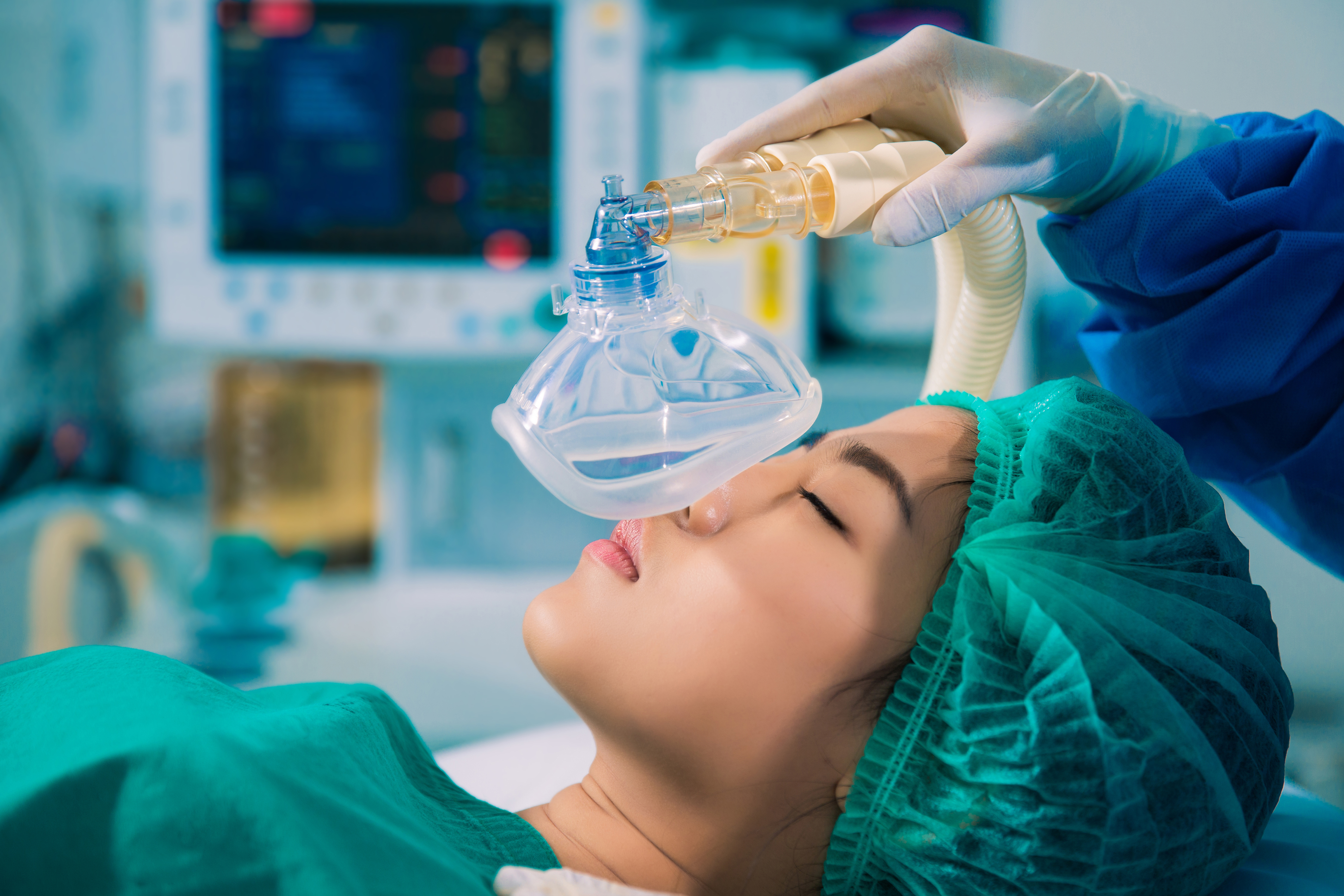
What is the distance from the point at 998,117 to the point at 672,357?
14.5 inches

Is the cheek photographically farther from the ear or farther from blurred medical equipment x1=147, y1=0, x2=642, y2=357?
blurred medical equipment x1=147, y1=0, x2=642, y2=357

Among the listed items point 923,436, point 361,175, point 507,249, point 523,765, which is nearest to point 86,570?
point 361,175

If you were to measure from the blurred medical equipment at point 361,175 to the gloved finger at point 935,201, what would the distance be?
1.17m

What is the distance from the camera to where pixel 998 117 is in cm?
88

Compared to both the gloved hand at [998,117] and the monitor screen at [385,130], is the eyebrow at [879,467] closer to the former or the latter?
the gloved hand at [998,117]

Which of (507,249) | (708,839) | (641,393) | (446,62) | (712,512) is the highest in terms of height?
(446,62)

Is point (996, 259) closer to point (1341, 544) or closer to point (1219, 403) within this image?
point (1219, 403)

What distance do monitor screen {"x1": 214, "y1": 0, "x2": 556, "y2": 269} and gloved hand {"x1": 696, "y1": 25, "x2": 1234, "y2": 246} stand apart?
109cm

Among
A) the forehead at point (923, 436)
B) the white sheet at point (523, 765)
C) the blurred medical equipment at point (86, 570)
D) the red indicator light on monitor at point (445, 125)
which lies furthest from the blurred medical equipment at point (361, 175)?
the forehead at point (923, 436)

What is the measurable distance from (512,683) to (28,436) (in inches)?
53.2

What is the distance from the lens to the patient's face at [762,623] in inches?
31.1

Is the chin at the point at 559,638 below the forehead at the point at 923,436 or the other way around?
below

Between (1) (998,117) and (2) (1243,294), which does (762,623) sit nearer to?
(1) (998,117)

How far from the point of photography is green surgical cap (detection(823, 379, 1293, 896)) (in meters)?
0.73
